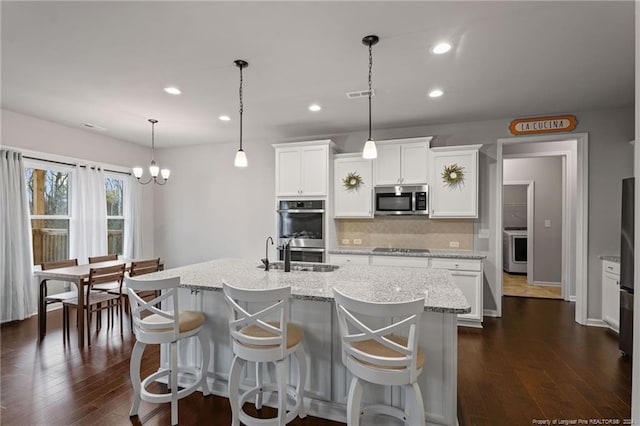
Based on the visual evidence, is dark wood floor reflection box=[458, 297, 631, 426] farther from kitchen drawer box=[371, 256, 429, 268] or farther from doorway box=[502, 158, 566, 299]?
doorway box=[502, 158, 566, 299]

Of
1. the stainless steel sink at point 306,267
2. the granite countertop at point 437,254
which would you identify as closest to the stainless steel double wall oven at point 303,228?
the granite countertop at point 437,254

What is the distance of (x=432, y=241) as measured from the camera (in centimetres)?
461

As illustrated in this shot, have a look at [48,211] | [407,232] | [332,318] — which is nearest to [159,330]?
[332,318]

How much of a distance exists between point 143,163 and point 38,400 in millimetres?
4605

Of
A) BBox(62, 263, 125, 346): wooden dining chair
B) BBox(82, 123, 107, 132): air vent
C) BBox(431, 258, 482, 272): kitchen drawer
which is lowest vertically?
BBox(62, 263, 125, 346): wooden dining chair

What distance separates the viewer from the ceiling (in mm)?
2074

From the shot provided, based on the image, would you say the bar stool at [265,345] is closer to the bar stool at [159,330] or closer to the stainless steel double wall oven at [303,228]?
the bar stool at [159,330]

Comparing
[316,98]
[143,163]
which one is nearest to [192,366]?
[316,98]

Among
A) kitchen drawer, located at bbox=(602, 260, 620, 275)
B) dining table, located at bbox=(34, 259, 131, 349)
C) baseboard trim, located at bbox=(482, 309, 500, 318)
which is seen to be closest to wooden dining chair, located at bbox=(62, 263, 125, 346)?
dining table, located at bbox=(34, 259, 131, 349)

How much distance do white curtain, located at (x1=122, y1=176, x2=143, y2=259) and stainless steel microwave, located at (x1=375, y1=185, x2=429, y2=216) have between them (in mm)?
4375

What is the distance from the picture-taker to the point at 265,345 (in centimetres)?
189

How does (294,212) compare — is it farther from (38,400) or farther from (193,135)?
(38,400)

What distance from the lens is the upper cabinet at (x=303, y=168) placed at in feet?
15.0

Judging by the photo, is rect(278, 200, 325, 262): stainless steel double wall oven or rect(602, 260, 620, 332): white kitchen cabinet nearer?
rect(602, 260, 620, 332): white kitchen cabinet
